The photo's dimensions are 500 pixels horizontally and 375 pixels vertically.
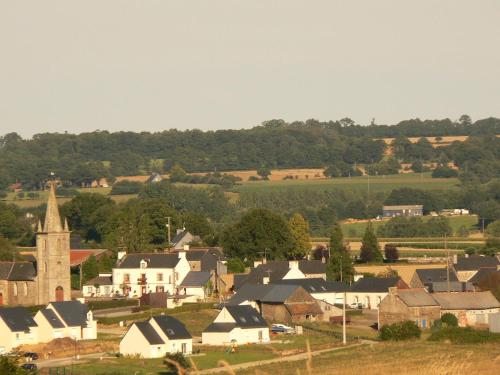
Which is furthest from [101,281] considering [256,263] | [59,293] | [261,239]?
[261,239]

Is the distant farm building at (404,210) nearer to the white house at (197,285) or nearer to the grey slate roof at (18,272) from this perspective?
the white house at (197,285)

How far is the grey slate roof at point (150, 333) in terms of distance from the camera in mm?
64062

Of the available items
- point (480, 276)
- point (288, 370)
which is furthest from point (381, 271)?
point (288, 370)

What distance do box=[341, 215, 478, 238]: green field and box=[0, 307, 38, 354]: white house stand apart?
6490cm

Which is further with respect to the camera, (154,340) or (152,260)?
(152,260)

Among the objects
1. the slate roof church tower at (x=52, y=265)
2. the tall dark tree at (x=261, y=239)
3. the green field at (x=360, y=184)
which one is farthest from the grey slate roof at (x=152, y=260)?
the green field at (x=360, y=184)

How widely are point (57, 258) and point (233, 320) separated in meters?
17.2

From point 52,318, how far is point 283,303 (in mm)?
13417

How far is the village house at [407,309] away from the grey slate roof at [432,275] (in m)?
12.5

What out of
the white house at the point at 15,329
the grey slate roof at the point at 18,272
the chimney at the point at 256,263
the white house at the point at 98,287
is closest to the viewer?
the white house at the point at 15,329

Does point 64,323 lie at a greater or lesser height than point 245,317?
lesser

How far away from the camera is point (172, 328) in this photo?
214ft

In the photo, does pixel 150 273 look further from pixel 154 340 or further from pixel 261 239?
pixel 154 340

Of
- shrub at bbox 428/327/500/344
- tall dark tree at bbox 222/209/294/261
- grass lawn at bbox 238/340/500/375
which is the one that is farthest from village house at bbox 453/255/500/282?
grass lawn at bbox 238/340/500/375
